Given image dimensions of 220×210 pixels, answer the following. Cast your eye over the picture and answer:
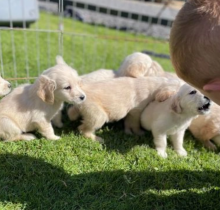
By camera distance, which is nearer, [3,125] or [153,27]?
[3,125]

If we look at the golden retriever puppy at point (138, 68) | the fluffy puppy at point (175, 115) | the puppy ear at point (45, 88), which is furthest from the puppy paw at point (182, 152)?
the puppy ear at point (45, 88)

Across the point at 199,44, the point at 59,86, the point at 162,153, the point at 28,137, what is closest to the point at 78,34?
the point at 59,86

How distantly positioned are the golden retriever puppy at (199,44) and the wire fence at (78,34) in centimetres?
225

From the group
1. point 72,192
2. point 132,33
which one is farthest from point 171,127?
point 132,33

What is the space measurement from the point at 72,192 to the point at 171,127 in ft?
3.84

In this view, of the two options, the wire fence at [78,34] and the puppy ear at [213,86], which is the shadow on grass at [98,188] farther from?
the wire fence at [78,34]

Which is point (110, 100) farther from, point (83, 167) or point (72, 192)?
point (72, 192)

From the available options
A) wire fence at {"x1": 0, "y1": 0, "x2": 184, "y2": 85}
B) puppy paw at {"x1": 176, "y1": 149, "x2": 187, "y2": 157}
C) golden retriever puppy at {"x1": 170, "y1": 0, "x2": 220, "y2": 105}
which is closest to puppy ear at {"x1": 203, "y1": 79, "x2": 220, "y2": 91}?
golden retriever puppy at {"x1": 170, "y1": 0, "x2": 220, "y2": 105}

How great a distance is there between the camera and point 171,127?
3264 millimetres

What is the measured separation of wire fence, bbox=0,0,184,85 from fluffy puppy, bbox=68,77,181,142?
33.0 inches

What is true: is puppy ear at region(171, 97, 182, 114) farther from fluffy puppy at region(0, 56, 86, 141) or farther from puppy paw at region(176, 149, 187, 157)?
fluffy puppy at region(0, 56, 86, 141)

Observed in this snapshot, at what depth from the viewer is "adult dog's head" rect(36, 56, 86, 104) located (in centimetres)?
303

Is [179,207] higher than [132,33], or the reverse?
[179,207]

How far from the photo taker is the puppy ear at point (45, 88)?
9.91 ft
